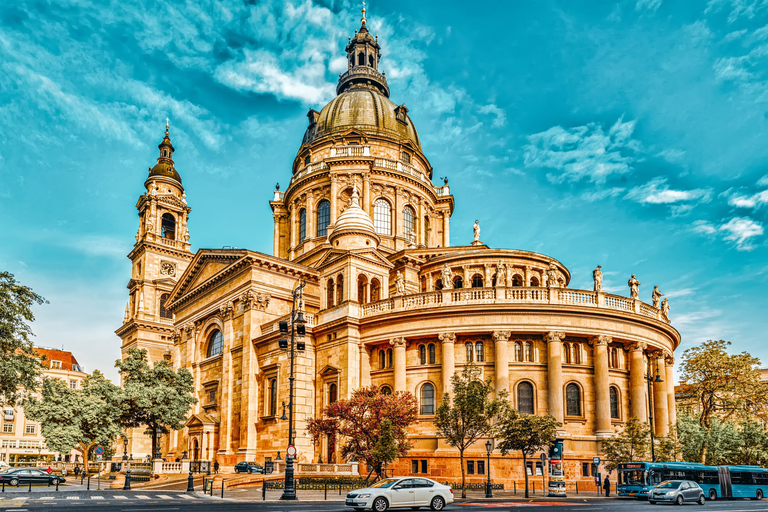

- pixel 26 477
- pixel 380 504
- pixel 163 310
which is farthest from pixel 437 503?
pixel 163 310

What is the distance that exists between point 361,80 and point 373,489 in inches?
2549

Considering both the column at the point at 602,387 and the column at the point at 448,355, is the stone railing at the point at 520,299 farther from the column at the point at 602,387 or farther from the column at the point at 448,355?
the column at the point at 602,387

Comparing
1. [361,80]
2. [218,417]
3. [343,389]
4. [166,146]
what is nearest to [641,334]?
[343,389]

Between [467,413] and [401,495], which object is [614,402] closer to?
[467,413]

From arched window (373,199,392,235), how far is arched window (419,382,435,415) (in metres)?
26.1

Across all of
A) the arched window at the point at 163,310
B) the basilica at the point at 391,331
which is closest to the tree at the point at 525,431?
the basilica at the point at 391,331

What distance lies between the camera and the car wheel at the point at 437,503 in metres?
24.4

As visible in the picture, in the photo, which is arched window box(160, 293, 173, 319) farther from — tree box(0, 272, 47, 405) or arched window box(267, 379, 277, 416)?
tree box(0, 272, 47, 405)

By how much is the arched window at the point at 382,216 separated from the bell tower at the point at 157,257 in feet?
92.0

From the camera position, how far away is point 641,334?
1741 inches

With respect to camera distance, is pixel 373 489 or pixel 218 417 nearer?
pixel 373 489

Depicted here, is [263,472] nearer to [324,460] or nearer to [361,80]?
[324,460]

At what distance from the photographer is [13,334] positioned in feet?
79.6

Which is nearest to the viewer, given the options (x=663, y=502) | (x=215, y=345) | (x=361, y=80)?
(x=663, y=502)
